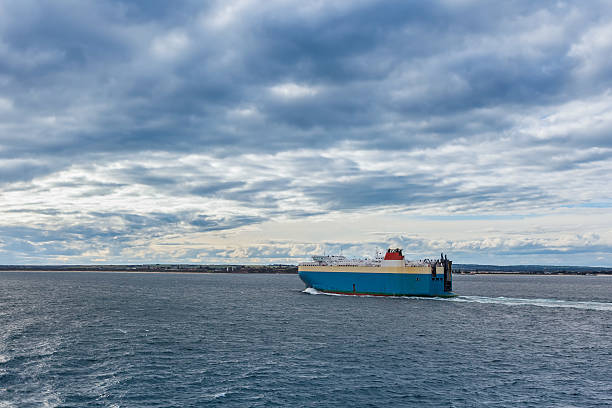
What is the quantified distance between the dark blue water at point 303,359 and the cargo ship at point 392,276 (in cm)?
2380

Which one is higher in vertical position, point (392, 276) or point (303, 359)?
point (392, 276)

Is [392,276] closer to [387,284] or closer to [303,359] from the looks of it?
[387,284]

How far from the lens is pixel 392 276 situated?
10506 cm

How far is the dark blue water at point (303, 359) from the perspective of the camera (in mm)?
33250

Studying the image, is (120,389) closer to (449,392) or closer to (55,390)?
(55,390)

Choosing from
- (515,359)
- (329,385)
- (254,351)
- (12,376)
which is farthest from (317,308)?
(12,376)

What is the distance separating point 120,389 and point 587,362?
44.4m

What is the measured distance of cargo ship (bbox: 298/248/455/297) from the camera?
10325 centimetres

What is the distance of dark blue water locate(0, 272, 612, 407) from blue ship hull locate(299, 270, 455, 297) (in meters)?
23.7

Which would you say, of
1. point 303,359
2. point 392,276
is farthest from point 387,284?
point 303,359

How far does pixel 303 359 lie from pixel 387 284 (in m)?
64.4

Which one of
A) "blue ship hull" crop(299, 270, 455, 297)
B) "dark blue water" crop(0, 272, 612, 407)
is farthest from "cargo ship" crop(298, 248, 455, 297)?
"dark blue water" crop(0, 272, 612, 407)

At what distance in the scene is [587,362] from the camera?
45.2m

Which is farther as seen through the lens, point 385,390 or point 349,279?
point 349,279
